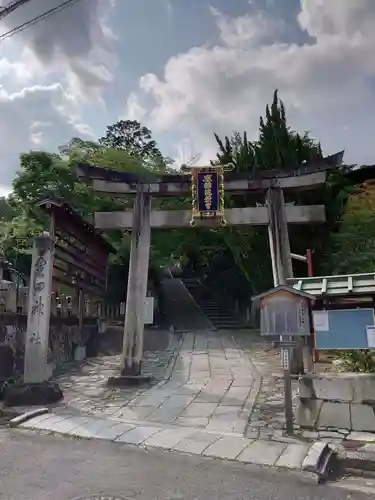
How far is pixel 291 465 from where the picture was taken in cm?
551

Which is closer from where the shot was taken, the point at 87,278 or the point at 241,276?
the point at 87,278

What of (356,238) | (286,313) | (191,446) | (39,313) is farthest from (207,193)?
(191,446)

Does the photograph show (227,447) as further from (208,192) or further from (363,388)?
(208,192)

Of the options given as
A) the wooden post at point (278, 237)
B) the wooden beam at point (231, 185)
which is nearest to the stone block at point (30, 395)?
the wooden beam at point (231, 185)

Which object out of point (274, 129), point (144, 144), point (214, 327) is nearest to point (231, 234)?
point (274, 129)

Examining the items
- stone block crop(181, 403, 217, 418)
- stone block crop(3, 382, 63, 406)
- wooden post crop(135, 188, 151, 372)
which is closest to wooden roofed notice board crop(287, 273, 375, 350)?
stone block crop(181, 403, 217, 418)

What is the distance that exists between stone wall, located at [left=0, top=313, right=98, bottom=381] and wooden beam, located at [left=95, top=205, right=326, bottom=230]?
3902mm

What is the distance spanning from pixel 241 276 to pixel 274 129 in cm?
972

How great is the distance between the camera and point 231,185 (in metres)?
13.0

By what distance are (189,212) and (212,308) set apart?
14284 mm

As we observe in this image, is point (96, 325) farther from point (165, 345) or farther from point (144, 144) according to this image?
point (144, 144)

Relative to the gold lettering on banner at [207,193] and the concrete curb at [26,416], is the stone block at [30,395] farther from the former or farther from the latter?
the gold lettering on banner at [207,193]

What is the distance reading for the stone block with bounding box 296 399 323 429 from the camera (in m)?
7.25

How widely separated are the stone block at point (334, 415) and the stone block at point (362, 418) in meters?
0.09
